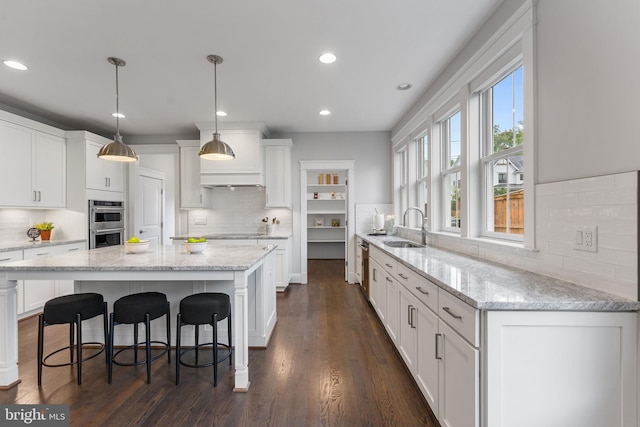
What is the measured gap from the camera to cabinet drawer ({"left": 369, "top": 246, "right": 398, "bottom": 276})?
267cm

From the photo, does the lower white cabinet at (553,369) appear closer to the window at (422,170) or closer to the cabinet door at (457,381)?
the cabinet door at (457,381)

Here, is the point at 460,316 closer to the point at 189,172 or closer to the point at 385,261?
the point at 385,261

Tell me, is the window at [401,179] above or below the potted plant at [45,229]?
above

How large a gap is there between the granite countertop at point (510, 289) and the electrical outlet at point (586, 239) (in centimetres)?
18

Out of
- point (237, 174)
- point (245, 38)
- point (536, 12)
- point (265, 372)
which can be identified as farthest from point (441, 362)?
point (237, 174)

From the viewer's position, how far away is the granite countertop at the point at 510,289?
3.93 ft

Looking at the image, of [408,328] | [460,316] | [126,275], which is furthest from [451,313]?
[126,275]

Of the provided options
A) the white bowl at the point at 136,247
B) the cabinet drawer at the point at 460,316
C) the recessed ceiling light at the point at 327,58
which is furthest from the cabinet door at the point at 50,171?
the cabinet drawer at the point at 460,316

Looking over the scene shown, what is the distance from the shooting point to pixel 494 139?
2.52 metres

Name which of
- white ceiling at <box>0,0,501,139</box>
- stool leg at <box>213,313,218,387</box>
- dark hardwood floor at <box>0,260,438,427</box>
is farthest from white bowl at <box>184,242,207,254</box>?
white ceiling at <box>0,0,501,139</box>

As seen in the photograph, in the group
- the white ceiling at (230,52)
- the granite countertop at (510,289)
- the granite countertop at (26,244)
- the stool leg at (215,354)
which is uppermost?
the white ceiling at (230,52)

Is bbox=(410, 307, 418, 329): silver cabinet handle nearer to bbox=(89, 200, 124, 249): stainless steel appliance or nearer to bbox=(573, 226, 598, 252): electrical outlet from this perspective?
bbox=(573, 226, 598, 252): electrical outlet

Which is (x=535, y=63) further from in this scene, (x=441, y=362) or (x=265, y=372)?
(x=265, y=372)

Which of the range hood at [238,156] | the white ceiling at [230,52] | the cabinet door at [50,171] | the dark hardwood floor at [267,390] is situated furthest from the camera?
the range hood at [238,156]
